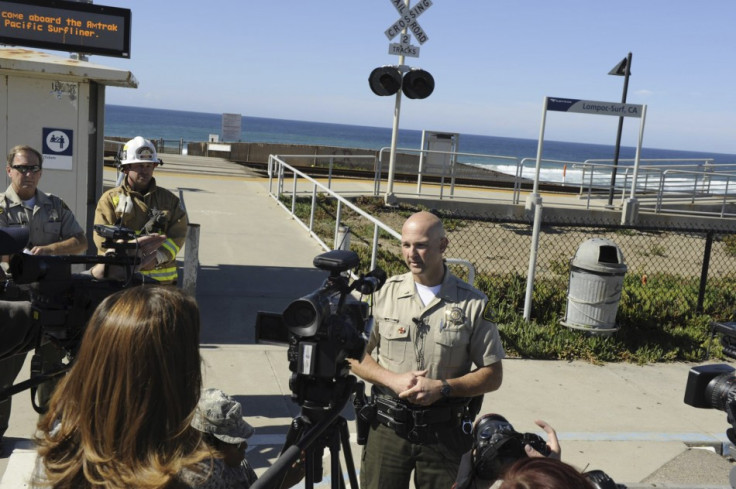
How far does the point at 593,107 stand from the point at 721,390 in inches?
374

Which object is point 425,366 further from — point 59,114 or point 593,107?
point 593,107

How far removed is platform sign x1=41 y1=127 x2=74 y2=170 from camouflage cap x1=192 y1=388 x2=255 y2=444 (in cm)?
526

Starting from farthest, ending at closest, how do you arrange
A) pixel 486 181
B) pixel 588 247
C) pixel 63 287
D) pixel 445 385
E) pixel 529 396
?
pixel 486 181 < pixel 588 247 < pixel 529 396 < pixel 445 385 < pixel 63 287

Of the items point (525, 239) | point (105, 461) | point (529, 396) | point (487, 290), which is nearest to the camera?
point (105, 461)

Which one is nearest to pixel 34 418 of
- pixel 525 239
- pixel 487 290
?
pixel 487 290

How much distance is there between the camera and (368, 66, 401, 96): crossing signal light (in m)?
13.5

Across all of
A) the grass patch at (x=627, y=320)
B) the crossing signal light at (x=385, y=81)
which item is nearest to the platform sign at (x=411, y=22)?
the crossing signal light at (x=385, y=81)

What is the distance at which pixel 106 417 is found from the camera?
1.73m

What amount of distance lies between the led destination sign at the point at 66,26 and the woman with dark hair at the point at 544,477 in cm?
610

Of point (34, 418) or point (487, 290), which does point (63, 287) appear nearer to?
point (34, 418)

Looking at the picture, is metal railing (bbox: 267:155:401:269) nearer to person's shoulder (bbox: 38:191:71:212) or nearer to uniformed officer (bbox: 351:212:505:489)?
person's shoulder (bbox: 38:191:71:212)

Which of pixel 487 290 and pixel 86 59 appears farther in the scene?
pixel 487 290

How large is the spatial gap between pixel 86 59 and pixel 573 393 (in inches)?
224

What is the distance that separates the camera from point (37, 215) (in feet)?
15.2
